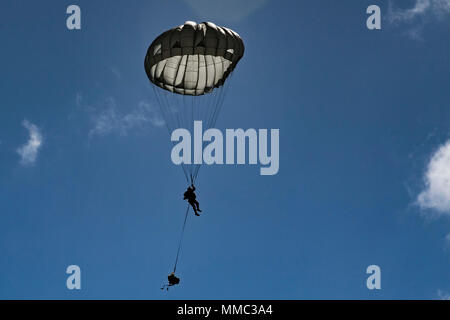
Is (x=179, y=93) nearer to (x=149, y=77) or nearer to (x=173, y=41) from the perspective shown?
(x=149, y=77)

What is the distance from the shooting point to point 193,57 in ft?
94.7

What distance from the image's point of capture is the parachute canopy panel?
2544cm

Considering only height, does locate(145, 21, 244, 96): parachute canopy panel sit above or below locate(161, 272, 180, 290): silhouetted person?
above

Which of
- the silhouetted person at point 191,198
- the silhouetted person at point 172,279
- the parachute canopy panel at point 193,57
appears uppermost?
the parachute canopy panel at point 193,57

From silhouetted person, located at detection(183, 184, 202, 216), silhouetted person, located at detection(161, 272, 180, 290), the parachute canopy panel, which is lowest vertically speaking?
silhouetted person, located at detection(161, 272, 180, 290)

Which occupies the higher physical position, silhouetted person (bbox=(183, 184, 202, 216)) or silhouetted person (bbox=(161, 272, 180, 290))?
silhouetted person (bbox=(183, 184, 202, 216))

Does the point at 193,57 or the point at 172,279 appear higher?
the point at 193,57

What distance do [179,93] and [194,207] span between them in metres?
8.01

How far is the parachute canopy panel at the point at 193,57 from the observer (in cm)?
2544

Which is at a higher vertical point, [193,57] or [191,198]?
[193,57]

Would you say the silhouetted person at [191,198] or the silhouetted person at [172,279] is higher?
the silhouetted person at [191,198]
